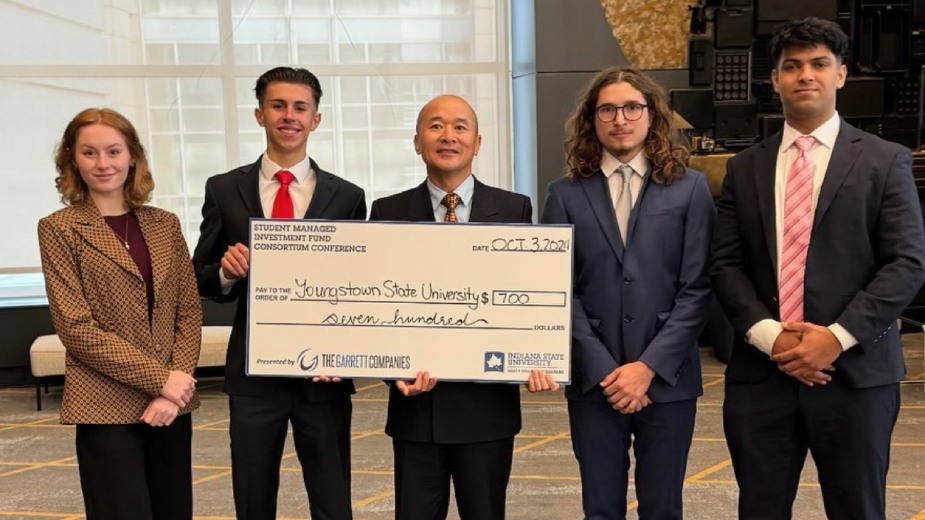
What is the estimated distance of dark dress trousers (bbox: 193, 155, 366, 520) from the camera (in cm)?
236

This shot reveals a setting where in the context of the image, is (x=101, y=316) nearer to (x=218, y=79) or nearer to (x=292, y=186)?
(x=292, y=186)

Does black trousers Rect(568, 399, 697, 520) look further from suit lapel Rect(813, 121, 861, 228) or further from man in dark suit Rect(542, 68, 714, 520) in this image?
suit lapel Rect(813, 121, 861, 228)

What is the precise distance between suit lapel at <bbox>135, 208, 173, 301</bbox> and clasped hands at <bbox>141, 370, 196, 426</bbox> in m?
0.21

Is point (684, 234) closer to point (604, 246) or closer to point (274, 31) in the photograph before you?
point (604, 246)

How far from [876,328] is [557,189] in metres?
0.85

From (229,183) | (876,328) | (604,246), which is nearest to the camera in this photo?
(876,328)

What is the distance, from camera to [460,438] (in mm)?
2234

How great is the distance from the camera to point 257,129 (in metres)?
6.28

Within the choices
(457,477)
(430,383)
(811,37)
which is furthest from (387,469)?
(811,37)

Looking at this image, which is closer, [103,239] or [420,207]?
[103,239]

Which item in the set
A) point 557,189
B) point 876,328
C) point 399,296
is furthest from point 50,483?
point 876,328

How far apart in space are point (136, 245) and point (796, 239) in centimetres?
164

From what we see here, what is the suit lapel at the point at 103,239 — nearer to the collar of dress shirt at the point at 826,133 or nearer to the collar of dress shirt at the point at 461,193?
the collar of dress shirt at the point at 461,193

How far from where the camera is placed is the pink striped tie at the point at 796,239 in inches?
87.3
